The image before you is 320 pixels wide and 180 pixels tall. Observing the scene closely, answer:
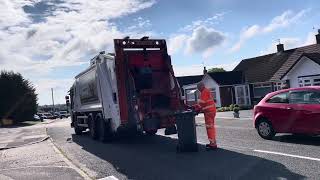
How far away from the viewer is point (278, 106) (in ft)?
44.7

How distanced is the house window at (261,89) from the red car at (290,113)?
3085 centimetres

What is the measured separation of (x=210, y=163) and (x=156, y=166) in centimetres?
121

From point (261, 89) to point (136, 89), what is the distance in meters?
32.7

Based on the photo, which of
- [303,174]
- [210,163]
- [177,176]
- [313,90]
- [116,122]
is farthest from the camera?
[116,122]

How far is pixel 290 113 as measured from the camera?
517 inches

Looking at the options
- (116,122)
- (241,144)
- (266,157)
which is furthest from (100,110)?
(266,157)

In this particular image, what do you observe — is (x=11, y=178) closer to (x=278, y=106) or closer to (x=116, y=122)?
(x=116, y=122)

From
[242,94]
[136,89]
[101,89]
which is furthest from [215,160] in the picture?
[242,94]

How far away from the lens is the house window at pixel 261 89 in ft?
147

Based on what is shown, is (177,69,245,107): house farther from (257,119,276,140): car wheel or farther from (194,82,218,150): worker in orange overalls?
(194,82,218,150): worker in orange overalls

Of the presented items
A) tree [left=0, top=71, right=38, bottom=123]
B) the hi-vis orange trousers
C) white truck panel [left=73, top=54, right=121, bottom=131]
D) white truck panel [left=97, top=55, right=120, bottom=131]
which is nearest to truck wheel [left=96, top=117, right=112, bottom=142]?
white truck panel [left=73, top=54, right=121, bottom=131]

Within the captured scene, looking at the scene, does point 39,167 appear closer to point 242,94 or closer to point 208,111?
point 208,111

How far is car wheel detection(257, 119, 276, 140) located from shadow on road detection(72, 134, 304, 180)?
2009 mm

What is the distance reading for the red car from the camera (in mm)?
12509
